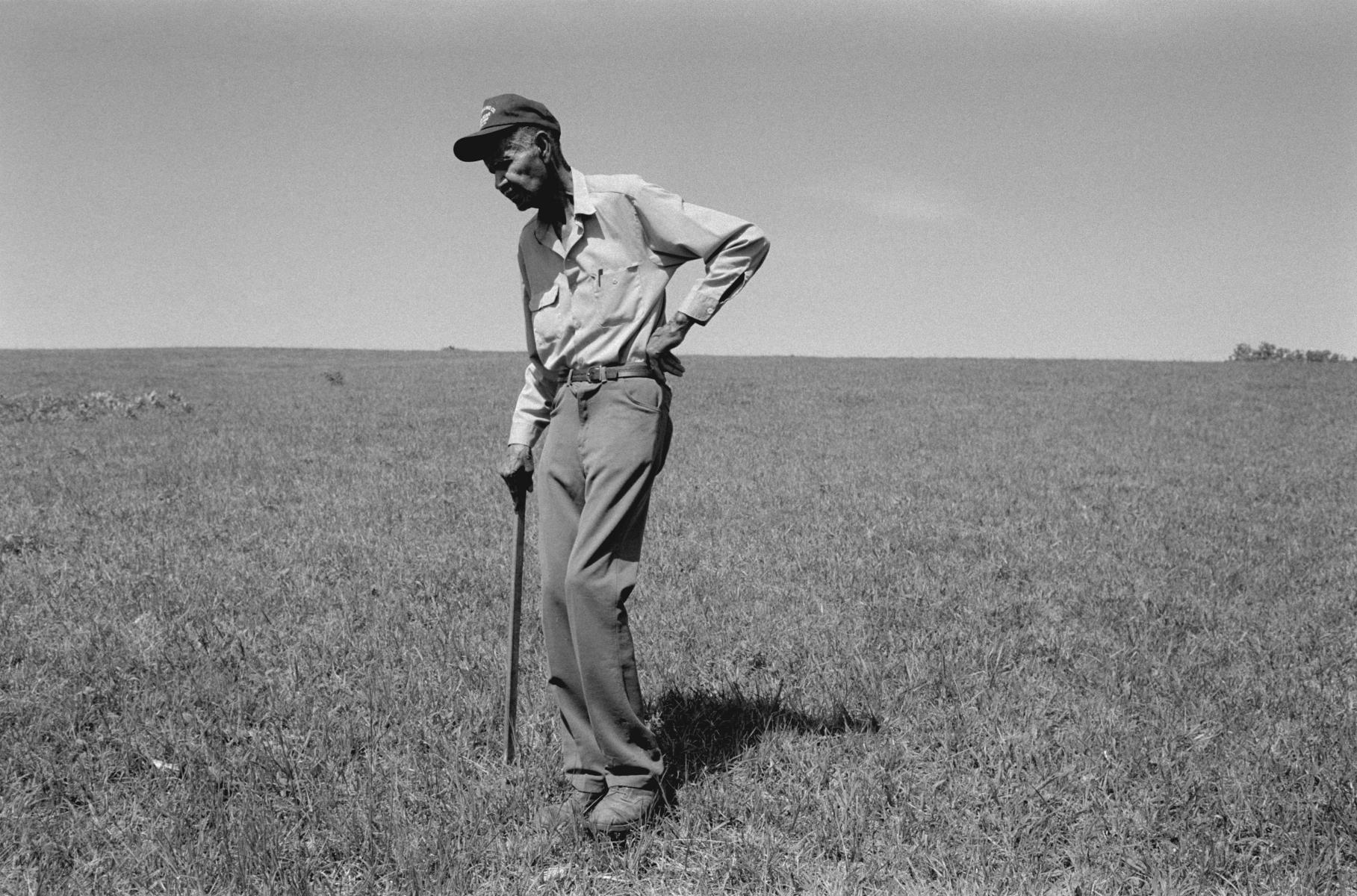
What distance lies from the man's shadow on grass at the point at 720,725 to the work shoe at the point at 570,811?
0.41 meters

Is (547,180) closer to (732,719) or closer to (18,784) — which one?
(732,719)

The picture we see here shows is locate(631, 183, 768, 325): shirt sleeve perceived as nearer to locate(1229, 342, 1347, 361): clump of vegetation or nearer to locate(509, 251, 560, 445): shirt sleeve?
locate(509, 251, 560, 445): shirt sleeve

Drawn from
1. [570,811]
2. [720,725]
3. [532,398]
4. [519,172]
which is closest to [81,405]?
[532,398]

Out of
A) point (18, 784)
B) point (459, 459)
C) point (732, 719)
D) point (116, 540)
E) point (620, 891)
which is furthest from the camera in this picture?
point (459, 459)

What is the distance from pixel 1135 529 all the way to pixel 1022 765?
6.16m

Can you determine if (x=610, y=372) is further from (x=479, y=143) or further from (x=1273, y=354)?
(x=1273, y=354)

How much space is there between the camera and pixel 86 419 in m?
19.5

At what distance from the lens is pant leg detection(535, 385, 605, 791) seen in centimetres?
379

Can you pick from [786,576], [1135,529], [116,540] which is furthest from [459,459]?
[1135,529]

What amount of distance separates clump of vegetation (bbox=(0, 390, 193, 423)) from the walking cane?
61.7 ft

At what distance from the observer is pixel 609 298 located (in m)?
3.82

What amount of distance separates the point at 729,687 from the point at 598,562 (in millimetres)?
1845

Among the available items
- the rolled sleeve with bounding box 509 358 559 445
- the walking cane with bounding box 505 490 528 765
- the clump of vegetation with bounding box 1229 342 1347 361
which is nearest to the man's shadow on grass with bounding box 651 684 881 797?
the walking cane with bounding box 505 490 528 765

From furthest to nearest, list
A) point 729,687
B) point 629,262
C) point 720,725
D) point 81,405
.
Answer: point 81,405 → point 729,687 → point 720,725 → point 629,262
